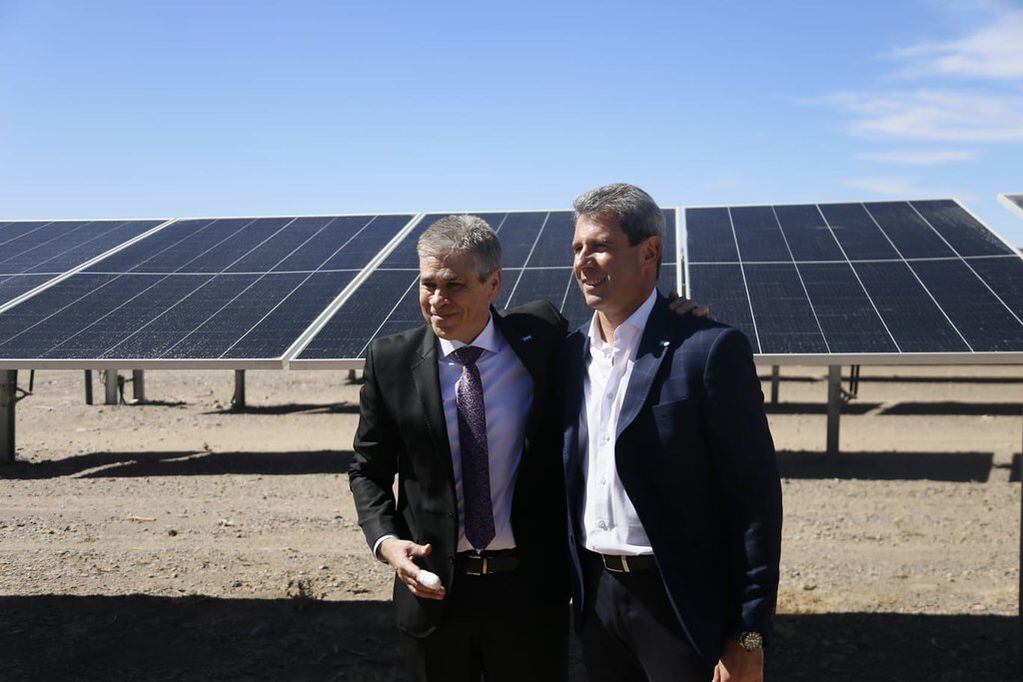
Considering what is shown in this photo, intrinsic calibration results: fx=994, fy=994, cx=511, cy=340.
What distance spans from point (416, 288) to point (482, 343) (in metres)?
8.22

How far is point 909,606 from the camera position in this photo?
24.0 ft

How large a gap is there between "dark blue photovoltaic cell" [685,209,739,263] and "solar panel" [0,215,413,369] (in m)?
4.14

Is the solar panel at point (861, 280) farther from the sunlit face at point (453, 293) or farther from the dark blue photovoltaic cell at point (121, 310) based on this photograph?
the sunlit face at point (453, 293)

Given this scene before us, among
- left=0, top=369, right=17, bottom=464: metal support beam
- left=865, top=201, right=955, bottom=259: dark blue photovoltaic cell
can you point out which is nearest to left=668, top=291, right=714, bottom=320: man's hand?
left=865, top=201, right=955, bottom=259: dark blue photovoltaic cell

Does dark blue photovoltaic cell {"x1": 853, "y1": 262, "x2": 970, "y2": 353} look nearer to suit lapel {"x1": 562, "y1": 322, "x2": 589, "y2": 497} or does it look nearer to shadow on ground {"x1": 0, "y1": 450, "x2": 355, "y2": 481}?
shadow on ground {"x1": 0, "y1": 450, "x2": 355, "y2": 481}

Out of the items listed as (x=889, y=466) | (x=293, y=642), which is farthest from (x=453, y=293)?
(x=889, y=466)

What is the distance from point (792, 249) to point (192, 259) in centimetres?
792

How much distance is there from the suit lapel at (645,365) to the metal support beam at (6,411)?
35.9 feet

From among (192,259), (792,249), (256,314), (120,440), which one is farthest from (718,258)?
(120,440)

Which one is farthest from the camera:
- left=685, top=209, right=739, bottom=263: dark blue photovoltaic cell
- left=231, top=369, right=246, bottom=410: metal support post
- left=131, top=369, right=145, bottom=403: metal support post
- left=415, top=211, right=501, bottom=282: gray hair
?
left=131, top=369, right=145, bottom=403: metal support post

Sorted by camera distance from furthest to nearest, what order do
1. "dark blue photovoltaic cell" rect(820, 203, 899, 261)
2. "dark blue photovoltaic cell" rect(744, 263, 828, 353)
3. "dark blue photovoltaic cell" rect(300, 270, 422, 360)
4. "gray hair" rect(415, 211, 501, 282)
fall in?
"dark blue photovoltaic cell" rect(820, 203, 899, 261)
"dark blue photovoltaic cell" rect(300, 270, 422, 360)
"dark blue photovoltaic cell" rect(744, 263, 828, 353)
"gray hair" rect(415, 211, 501, 282)

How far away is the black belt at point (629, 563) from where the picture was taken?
304 cm

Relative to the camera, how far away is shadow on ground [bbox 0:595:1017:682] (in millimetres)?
6121

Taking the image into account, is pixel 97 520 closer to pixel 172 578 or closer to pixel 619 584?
pixel 172 578
